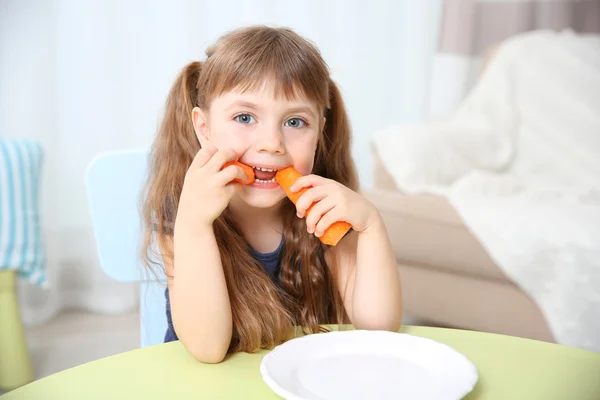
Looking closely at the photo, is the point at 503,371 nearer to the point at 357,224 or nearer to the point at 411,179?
the point at 357,224

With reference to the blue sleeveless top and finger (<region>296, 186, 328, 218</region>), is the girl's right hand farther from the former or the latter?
the blue sleeveless top

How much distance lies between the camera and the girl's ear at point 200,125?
2.57 ft

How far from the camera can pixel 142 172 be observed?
0.92m

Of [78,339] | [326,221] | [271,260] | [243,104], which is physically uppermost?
[243,104]

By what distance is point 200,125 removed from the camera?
2.58 feet

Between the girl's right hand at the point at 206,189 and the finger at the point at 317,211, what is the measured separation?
8 cm

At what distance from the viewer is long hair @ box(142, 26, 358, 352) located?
0.71m

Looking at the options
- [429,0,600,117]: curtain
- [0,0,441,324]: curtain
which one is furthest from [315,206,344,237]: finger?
[429,0,600,117]: curtain

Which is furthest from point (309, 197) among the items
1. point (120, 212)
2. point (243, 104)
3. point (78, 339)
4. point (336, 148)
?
point (78, 339)

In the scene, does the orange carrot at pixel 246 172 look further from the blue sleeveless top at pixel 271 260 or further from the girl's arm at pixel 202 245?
the blue sleeveless top at pixel 271 260

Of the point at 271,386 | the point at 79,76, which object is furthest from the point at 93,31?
the point at 271,386

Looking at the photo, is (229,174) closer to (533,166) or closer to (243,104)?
(243,104)

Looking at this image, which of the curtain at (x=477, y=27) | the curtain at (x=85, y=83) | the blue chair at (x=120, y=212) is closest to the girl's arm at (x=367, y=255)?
the blue chair at (x=120, y=212)

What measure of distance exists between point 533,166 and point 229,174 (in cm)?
156
